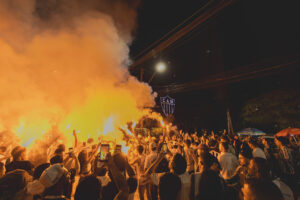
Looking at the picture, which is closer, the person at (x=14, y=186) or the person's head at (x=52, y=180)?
the person at (x=14, y=186)

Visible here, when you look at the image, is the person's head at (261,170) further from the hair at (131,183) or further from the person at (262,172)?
the hair at (131,183)

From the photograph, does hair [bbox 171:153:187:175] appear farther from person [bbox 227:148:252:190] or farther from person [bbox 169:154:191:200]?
person [bbox 227:148:252:190]

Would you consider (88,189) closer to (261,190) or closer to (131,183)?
(131,183)

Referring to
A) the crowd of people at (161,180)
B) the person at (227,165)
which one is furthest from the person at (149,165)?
the person at (227,165)

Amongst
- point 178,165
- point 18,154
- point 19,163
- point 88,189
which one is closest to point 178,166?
point 178,165

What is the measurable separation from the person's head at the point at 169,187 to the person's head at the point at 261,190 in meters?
0.96

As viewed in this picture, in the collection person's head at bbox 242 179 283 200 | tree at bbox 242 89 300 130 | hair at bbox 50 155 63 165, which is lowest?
person's head at bbox 242 179 283 200

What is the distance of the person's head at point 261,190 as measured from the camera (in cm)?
168

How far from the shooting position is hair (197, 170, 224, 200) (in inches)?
77.1

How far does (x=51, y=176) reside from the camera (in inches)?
87.9

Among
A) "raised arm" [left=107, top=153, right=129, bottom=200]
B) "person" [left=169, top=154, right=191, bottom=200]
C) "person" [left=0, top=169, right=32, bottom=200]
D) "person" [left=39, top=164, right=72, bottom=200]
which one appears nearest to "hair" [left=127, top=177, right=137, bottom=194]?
"raised arm" [left=107, top=153, right=129, bottom=200]

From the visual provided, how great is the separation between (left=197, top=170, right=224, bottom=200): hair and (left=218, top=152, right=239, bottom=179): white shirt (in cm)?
162

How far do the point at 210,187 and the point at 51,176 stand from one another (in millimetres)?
2325

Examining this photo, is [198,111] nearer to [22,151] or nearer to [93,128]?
[93,128]
